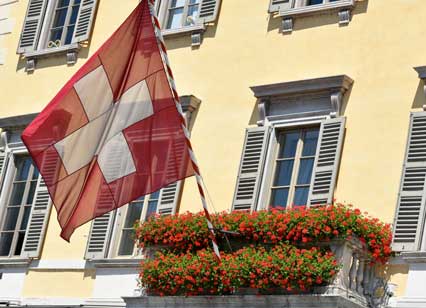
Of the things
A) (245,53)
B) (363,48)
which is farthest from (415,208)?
(245,53)

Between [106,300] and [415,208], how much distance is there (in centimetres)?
528

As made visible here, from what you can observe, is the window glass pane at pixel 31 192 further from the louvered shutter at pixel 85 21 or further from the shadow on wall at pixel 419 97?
the shadow on wall at pixel 419 97

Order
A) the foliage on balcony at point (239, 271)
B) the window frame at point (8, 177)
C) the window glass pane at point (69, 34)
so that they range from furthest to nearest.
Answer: the window glass pane at point (69, 34) → the window frame at point (8, 177) → the foliage on balcony at point (239, 271)

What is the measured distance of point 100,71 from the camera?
16922 mm

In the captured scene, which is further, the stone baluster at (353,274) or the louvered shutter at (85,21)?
the louvered shutter at (85,21)

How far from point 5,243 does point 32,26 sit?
386 centimetres

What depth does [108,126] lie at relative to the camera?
16906mm

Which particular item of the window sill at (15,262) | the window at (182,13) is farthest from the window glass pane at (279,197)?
the window sill at (15,262)

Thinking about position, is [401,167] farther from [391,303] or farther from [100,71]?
[100,71]

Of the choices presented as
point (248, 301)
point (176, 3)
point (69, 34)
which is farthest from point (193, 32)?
point (248, 301)

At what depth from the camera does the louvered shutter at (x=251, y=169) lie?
18.2m

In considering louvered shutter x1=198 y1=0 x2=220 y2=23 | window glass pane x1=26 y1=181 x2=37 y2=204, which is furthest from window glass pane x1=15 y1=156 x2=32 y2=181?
louvered shutter x1=198 y1=0 x2=220 y2=23

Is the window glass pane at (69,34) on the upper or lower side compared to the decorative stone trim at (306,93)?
upper

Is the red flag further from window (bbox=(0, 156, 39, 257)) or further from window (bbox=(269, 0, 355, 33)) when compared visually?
window (bbox=(0, 156, 39, 257))
